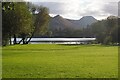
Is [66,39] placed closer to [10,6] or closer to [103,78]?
[10,6]

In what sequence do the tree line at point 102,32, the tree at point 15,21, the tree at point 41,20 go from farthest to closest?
the tree line at point 102,32, the tree at point 41,20, the tree at point 15,21

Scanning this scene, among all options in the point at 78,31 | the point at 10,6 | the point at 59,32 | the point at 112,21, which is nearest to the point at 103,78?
the point at 10,6

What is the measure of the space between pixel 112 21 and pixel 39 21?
29678 mm

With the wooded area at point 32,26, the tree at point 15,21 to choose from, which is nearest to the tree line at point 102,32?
the wooded area at point 32,26

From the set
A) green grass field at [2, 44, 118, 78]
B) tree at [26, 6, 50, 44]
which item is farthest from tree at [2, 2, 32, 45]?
green grass field at [2, 44, 118, 78]

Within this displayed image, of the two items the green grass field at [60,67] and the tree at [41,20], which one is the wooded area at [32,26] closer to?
the tree at [41,20]

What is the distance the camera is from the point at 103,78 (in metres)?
14.7

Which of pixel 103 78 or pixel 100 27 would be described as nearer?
pixel 103 78

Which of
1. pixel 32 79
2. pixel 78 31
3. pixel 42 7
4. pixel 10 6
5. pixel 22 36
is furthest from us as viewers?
pixel 78 31

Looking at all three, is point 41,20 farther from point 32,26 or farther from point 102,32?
point 102,32

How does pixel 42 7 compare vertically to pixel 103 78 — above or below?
above

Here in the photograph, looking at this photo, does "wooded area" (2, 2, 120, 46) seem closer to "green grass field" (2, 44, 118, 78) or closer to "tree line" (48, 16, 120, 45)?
"tree line" (48, 16, 120, 45)

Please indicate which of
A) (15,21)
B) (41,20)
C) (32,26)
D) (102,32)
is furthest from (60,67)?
(102,32)

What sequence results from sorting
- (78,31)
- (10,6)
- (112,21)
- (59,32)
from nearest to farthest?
(10,6)
(112,21)
(59,32)
(78,31)
